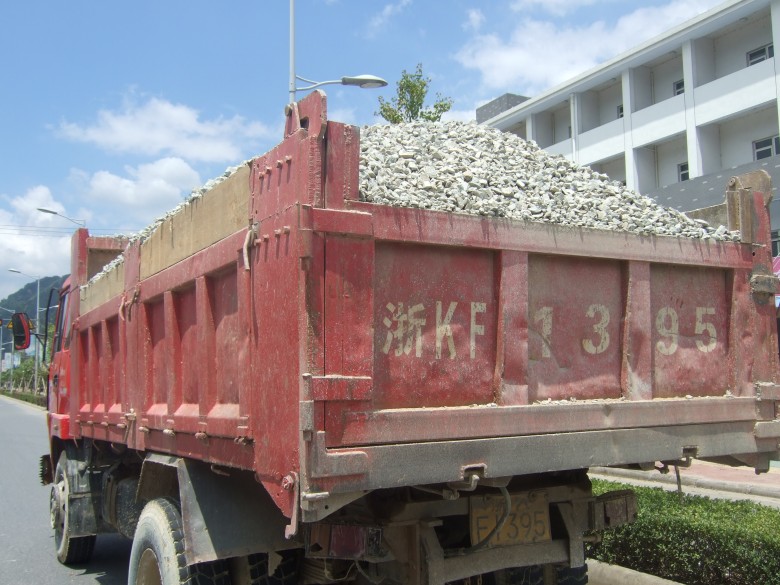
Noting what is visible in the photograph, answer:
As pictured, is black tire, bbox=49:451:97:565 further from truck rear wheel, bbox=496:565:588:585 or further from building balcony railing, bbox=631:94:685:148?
building balcony railing, bbox=631:94:685:148

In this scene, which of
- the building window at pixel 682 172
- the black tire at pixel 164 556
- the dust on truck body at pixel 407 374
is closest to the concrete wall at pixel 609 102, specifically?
the building window at pixel 682 172

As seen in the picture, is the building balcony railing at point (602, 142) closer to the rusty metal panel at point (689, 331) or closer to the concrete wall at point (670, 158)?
the concrete wall at point (670, 158)

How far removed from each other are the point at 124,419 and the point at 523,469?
280cm

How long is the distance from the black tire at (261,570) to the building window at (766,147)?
2141 cm

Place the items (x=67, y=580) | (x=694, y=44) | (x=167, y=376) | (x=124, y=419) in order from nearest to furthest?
(x=167, y=376) → (x=124, y=419) → (x=67, y=580) → (x=694, y=44)

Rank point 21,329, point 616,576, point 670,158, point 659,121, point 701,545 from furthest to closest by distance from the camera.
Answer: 1. point 670,158
2. point 659,121
3. point 21,329
4. point 616,576
5. point 701,545

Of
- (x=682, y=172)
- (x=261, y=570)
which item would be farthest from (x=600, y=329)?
(x=682, y=172)

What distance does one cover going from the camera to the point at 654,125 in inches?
963

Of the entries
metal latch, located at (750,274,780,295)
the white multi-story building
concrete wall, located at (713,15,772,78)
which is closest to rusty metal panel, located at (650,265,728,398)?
metal latch, located at (750,274,780,295)

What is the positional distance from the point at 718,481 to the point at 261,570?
904cm

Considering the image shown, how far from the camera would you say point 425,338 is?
314 cm

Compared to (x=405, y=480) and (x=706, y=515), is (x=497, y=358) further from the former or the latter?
(x=706, y=515)

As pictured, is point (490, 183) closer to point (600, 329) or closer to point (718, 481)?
point (600, 329)

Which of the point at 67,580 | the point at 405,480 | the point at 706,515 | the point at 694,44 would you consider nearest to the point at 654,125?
the point at 694,44
